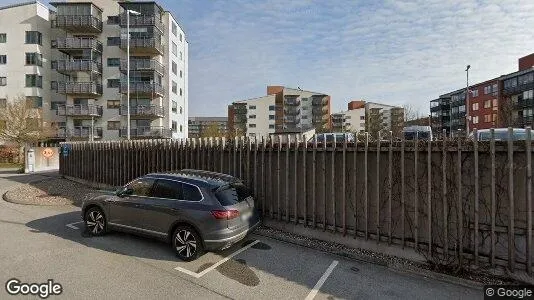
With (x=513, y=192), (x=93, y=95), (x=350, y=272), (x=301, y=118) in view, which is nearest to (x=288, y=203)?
(x=350, y=272)

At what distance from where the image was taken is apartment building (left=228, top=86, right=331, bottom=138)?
8906 centimetres

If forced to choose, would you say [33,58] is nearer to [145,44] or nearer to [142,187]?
[145,44]

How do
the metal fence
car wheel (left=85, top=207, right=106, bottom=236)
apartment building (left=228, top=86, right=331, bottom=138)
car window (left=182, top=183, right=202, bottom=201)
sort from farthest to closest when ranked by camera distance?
apartment building (left=228, top=86, right=331, bottom=138)
car wheel (left=85, top=207, right=106, bottom=236)
car window (left=182, top=183, right=202, bottom=201)
the metal fence

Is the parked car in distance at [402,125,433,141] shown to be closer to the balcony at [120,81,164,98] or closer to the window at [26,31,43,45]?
the balcony at [120,81,164,98]

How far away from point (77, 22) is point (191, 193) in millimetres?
43132

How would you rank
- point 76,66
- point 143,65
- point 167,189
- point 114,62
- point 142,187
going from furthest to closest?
point 114,62 → point 76,66 → point 143,65 → point 142,187 → point 167,189

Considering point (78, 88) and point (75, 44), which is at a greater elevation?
point (75, 44)

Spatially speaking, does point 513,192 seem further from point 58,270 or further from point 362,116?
point 362,116

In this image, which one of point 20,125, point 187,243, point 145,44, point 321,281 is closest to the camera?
point 321,281

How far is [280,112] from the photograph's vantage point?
8981 centimetres

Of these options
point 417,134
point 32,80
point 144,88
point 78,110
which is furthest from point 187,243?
point 32,80

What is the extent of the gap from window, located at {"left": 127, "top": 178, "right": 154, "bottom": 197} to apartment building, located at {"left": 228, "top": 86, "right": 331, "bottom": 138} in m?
81.7

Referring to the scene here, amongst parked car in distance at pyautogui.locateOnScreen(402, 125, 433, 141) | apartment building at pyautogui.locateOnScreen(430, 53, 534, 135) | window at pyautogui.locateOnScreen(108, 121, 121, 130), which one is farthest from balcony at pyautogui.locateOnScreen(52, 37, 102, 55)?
apartment building at pyautogui.locateOnScreen(430, 53, 534, 135)

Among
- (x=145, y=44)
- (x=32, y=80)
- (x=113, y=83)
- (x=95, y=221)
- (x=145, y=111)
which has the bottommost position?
(x=95, y=221)
